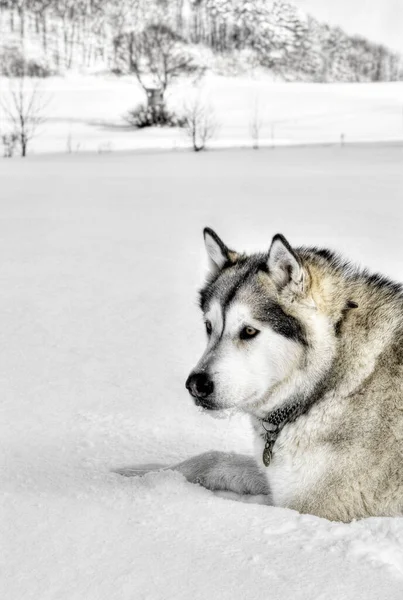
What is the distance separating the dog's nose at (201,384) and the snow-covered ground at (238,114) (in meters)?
34.0

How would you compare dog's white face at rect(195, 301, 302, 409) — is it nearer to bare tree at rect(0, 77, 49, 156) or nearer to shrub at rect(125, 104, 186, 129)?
bare tree at rect(0, 77, 49, 156)

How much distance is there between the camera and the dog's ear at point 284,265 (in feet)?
10.7

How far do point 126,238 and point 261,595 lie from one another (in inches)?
445

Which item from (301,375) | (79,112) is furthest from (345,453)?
(79,112)

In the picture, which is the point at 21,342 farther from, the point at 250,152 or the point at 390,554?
the point at 250,152

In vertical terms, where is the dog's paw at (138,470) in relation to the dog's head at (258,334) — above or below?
below

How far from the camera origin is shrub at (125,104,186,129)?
46906mm

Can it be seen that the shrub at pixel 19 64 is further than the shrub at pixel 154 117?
Yes

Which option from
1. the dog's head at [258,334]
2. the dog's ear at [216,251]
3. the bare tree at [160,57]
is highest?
the bare tree at [160,57]

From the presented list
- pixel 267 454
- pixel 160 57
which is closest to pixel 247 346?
pixel 267 454

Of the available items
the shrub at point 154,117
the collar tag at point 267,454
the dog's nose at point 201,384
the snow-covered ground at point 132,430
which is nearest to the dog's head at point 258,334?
the dog's nose at point 201,384

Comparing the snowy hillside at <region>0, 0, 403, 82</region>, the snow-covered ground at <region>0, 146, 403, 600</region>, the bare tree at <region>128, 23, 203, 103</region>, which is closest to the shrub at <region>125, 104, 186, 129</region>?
the bare tree at <region>128, 23, 203, 103</region>

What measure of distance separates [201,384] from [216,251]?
0.95 meters

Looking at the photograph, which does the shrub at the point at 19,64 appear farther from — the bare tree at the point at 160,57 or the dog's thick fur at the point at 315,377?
the dog's thick fur at the point at 315,377
